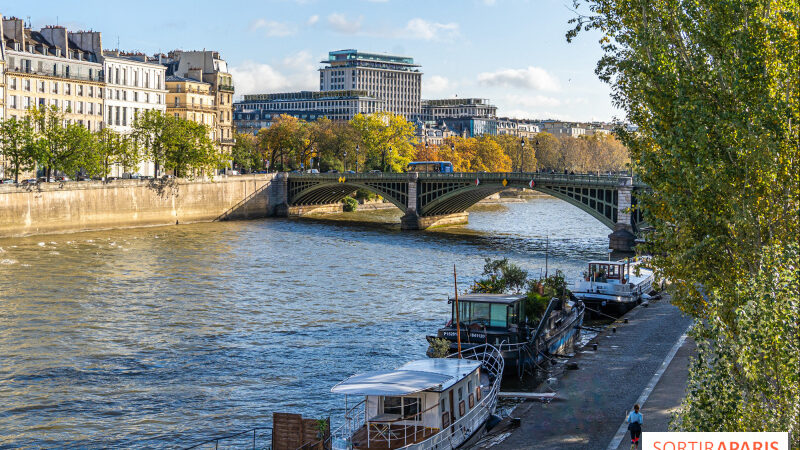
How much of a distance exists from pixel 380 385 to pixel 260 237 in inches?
2148

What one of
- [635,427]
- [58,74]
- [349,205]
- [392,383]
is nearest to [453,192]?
[349,205]

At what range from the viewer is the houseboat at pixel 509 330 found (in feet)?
97.6

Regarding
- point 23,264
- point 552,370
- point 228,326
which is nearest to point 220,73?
point 23,264

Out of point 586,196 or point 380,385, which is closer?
point 380,385

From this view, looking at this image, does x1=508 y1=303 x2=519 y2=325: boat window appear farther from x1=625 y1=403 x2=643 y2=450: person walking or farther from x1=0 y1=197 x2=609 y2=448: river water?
x1=625 y1=403 x2=643 y2=450: person walking

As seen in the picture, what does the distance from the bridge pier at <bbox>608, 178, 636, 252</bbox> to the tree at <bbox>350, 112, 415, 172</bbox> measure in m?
57.1

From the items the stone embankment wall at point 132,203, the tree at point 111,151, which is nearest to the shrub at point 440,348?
the stone embankment wall at point 132,203

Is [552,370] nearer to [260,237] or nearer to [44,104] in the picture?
[260,237]

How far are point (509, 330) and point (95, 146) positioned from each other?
58.6m

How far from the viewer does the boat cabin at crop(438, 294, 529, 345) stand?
30062 millimetres

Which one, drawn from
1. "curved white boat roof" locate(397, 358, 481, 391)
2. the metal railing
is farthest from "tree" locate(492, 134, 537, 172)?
the metal railing

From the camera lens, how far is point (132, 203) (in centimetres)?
7981

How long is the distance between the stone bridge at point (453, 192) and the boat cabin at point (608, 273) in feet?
72.2

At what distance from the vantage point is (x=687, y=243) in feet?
53.6
